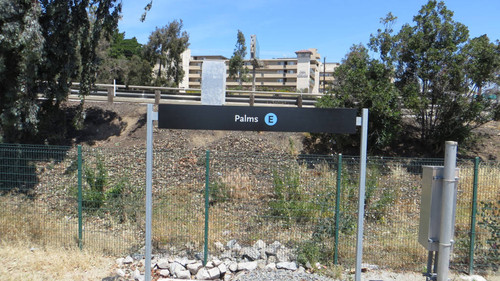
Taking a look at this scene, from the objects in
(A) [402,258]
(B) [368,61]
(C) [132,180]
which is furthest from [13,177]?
(B) [368,61]

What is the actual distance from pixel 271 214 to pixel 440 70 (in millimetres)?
10274

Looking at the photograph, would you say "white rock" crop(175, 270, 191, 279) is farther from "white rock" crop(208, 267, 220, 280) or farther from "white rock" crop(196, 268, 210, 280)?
"white rock" crop(208, 267, 220, 280)

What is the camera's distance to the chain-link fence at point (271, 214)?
7.18 metres

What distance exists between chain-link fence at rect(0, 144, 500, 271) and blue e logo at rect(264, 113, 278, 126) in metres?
2.20

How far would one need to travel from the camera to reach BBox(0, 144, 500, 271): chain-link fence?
7.18 m

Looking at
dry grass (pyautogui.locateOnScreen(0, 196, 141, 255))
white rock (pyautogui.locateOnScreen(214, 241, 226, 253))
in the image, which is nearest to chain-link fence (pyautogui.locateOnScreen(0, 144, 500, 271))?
dry grass (pyautogui.locateOnScreen(0, 196, 141, 255))

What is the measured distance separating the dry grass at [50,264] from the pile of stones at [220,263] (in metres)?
0.40

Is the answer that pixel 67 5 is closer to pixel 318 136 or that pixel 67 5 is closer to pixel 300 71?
pixel 318 136

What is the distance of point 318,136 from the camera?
16.1 metres

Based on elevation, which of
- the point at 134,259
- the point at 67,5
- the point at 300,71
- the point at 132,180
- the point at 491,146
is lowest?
the point at 134,259

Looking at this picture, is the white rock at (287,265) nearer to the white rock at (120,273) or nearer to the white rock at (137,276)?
the white rock at (137,276)

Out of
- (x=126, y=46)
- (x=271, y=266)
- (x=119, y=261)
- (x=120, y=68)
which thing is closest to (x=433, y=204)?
(x=271, y=266)

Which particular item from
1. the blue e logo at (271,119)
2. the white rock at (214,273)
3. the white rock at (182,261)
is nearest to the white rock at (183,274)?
the white rock at (182,261)

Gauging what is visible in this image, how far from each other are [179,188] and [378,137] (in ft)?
29.0
